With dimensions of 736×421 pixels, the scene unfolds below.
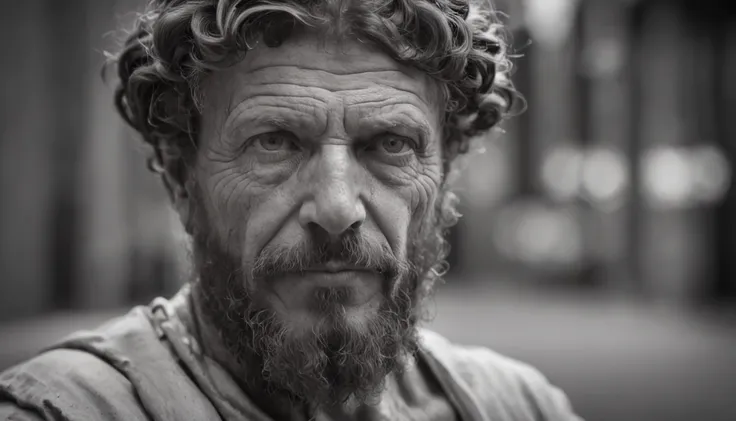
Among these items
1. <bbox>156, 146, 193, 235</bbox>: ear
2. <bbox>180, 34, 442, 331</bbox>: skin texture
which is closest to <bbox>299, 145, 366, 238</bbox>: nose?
<bbox>180, 34, 442, 331</bbox>: skin texture

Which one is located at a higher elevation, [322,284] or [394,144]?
[394,144]

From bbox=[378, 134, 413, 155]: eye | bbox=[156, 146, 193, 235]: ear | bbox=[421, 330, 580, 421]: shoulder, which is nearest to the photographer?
bbox=[378, 134, 413, 155]: eye

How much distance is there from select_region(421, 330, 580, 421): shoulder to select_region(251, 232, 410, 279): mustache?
52cm

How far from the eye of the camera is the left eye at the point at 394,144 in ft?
6.05

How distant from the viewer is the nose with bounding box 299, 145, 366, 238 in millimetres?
1679

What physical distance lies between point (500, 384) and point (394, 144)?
2.76 feet

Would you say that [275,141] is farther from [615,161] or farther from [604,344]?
[615,161]

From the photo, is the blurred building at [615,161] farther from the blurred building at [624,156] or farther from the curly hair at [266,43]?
the curly hair at [266,43]

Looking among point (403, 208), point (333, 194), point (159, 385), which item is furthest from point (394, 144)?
point (159, 385)

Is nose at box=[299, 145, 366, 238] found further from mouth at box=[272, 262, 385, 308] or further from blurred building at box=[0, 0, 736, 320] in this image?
blurred building at box=[0, 0, 736, 320]

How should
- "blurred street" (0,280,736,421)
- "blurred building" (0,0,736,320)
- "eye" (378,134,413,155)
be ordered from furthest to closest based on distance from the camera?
"blurred building" (0,0,736,320)
"blurred street" (0,280,736,421)
"eye" (378,134,413,155)

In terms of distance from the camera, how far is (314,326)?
174cm

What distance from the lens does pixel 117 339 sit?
1810 millimetres

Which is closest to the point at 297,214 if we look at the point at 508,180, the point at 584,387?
the point at 584,387
